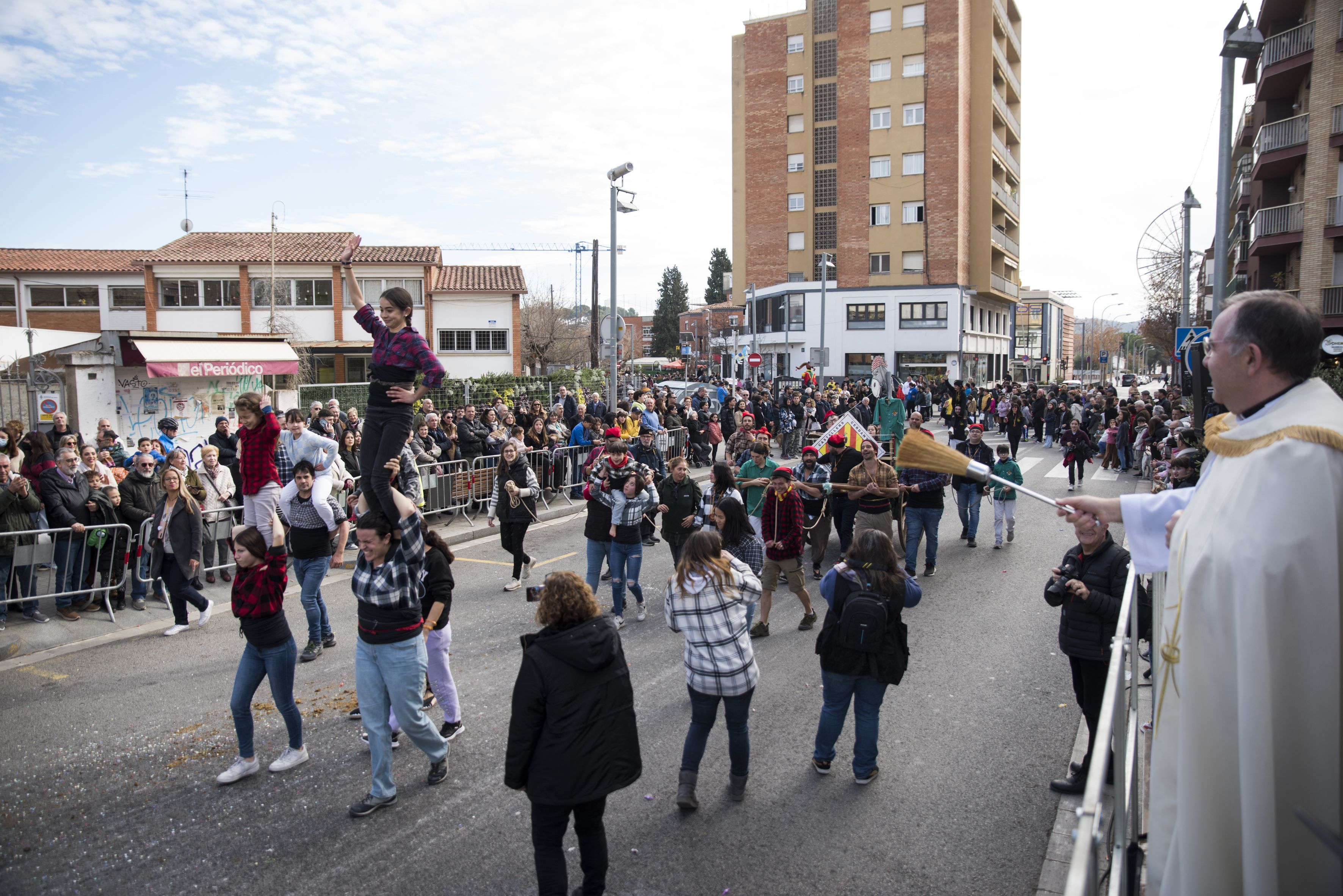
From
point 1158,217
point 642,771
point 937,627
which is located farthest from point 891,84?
point 642,771

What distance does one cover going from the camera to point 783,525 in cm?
874

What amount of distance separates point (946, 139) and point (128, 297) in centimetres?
4855

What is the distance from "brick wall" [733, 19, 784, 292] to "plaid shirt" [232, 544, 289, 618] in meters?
56.1

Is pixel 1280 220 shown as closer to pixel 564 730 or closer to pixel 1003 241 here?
pixel 1003 241

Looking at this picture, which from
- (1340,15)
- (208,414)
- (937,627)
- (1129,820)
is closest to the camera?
(1129,820)

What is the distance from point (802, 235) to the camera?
58.8 metres

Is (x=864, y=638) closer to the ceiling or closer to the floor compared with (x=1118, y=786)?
closer to the floor

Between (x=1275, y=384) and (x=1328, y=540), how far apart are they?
45cm

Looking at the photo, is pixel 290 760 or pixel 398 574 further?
pixel 290 760

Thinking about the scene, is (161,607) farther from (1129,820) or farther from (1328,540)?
(1328,540)

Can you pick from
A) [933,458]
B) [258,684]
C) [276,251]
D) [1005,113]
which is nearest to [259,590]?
[258,684]

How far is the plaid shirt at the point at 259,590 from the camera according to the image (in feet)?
17.6

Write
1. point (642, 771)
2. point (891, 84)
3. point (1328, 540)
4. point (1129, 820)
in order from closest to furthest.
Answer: point (1328, 540) < point (1129, 820) < point (642, 771) < point (891, 84)

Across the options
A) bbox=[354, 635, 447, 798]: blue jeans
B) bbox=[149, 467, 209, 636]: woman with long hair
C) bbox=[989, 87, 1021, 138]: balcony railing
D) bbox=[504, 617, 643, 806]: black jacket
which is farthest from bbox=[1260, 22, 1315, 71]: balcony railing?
bbox=[354, 635, 447, 798]: blue jeans
